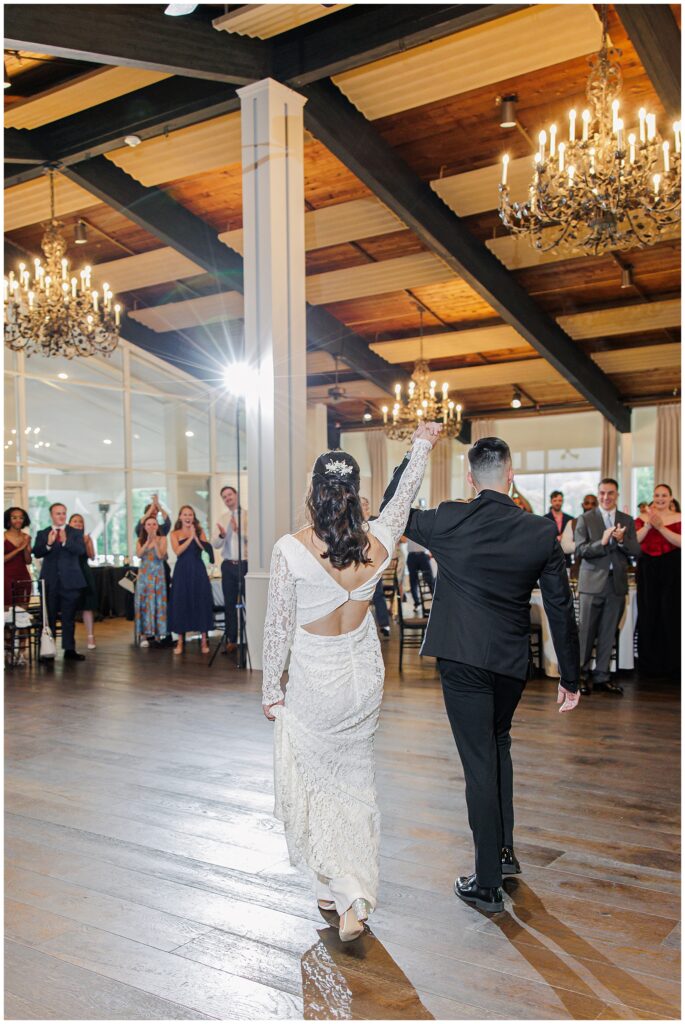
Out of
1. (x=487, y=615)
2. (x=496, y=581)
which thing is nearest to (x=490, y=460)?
(x=496, y=581)

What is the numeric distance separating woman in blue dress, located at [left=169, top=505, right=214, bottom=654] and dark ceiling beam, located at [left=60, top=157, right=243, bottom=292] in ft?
11.1

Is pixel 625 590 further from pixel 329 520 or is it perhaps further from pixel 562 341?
pixel 562 341

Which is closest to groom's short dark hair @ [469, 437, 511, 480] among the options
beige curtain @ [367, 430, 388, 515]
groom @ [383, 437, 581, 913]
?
groom @ [383, 437, 581, 913]

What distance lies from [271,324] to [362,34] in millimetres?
2254

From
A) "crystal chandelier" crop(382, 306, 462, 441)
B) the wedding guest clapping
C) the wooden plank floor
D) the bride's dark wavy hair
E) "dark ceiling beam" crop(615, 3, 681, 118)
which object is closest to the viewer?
the wooden plank floor

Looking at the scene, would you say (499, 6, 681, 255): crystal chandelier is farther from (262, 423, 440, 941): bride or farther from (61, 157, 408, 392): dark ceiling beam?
(61, 157, 408, 392): dark ceiling beam

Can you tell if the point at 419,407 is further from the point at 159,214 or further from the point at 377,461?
the point at 377,461

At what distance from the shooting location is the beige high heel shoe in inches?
103

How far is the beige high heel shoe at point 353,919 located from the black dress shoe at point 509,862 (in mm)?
655

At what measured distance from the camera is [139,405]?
14.2 m

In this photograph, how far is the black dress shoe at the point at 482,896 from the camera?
111 inches

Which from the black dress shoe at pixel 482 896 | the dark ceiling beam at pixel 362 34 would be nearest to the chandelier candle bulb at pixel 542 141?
the dark ceiling beam at pixel 362 34

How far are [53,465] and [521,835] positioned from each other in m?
10.7

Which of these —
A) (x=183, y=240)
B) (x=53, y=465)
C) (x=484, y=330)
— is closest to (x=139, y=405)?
(x=53, y=465)
